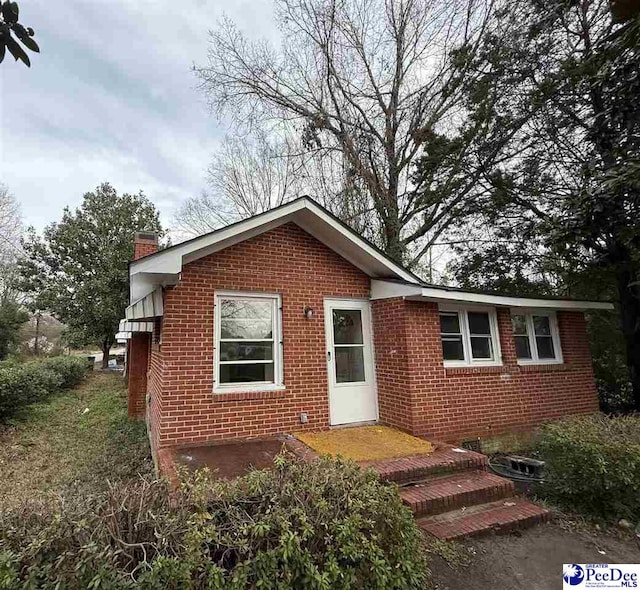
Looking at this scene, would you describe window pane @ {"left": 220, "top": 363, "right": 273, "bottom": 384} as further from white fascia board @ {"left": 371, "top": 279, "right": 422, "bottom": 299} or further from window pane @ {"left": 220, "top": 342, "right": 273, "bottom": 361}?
white fascia board @ {"left": 371, "top": 279, "right": 422, "bottom": 299}

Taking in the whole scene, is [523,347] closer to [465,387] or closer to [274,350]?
[465,387]

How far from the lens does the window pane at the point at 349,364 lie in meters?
6.93

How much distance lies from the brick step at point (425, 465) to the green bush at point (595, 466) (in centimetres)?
90

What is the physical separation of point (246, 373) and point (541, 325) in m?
6.98

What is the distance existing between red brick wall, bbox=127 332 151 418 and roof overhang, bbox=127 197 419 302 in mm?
3665

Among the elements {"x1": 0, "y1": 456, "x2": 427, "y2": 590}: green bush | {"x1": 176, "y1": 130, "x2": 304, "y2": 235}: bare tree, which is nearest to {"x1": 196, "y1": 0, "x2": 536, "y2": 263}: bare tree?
{"x1": 176, "y1": 130, "x2": 304, "y2": 235}: bare tree

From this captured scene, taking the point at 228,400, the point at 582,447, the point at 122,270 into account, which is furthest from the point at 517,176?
the point at 122,270

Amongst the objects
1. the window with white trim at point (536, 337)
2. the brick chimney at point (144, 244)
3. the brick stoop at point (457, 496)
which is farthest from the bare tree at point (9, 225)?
the window with white trim at point (536, 337)

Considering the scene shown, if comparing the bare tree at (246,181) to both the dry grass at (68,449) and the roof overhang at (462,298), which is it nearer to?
the roof overhang at (462,298)

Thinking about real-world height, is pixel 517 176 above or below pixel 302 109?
below

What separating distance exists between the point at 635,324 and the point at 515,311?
3.67m

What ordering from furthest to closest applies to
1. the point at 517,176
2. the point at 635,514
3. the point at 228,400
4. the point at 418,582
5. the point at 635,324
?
the point at 517,176
the point at 635,324
the point at 228,400
the point at 635,514
the point at 418,582

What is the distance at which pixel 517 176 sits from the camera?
34.5ft

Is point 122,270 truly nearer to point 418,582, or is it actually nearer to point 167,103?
point 167,103
